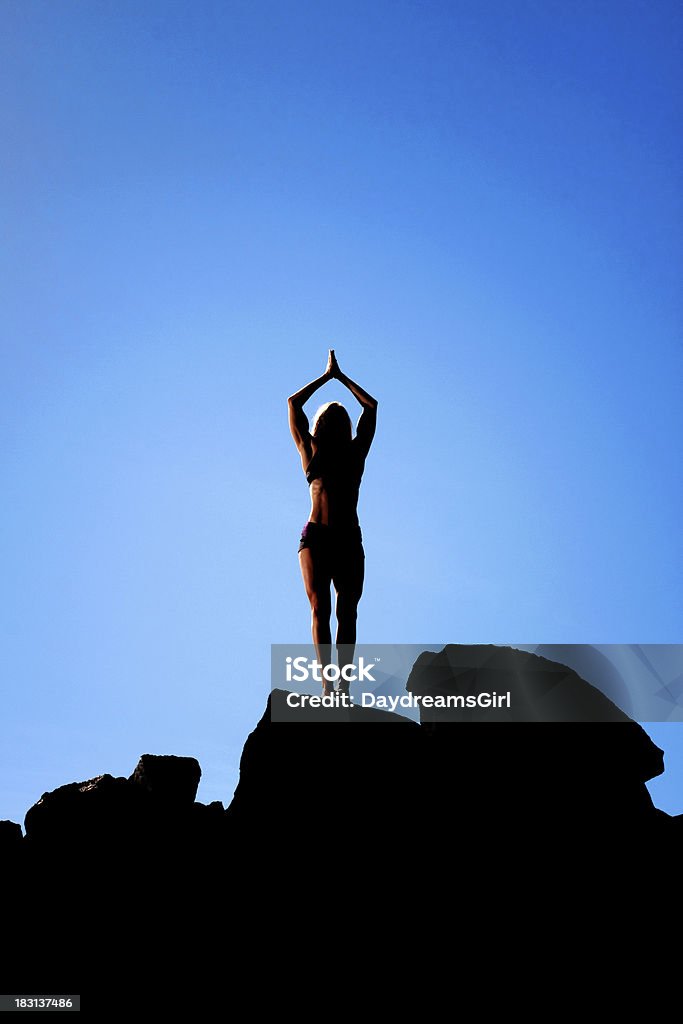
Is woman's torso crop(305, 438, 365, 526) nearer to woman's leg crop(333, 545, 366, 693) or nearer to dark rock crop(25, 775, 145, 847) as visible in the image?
woman's leg crop(333, 545, 366, 693)

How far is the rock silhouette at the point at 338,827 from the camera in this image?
7.91 meters

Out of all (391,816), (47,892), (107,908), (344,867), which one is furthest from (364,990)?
(47,892)

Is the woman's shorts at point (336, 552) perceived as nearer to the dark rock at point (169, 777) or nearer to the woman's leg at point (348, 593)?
the woman's leg at point (348, 593)

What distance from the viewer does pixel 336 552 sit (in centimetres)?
954

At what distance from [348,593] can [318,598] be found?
37cm

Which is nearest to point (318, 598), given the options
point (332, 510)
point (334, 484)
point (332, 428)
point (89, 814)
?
point (332, 510)

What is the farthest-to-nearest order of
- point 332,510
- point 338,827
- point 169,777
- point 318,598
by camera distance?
point 332,510, point 318,598, point 169,777, point 338,827

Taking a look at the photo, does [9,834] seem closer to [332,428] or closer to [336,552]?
[336,552]

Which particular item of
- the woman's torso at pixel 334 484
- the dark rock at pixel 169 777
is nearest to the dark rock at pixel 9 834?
the dark rock at pixel 169 777

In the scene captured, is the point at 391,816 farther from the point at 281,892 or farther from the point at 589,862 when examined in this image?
the point at 589,862

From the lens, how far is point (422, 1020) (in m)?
7.14

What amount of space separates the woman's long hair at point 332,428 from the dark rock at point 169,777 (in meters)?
3.95

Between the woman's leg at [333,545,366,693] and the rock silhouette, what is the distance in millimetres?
832

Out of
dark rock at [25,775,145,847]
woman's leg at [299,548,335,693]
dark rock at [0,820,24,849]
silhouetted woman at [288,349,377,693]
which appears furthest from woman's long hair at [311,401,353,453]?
dark rock at [0,820,24,849]
